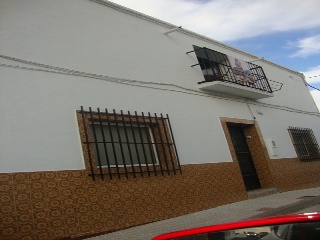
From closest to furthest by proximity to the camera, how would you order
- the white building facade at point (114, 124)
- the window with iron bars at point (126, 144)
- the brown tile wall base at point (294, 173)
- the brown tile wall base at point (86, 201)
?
1. the brown tile wall base at point (86, 201)
2. the white building facade at point (114, 124)
3. the window with iron bars at point (126, 144)
4. the brown tile wall base at point (294, 173)

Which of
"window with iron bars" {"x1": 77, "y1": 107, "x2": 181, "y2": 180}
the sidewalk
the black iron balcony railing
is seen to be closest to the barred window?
"window with iron bars" {"x1": 77, "y1": 107, "x2": 181, "y2": 180}

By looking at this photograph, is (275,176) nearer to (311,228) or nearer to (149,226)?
(149,226)

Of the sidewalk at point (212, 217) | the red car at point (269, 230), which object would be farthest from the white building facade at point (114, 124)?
the red car at point (269, 230)

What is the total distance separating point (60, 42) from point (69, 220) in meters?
3.34

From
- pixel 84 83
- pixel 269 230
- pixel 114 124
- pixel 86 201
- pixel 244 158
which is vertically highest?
pixel 84 83

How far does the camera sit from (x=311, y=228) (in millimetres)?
1400

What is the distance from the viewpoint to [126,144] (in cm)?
637

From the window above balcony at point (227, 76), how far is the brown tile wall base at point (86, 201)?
9.13ft

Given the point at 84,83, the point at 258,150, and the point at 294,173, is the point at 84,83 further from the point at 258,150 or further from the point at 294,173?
the point at 294,173

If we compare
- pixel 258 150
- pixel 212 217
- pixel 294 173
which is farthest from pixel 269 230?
pixel 294 173

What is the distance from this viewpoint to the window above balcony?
29.6ft

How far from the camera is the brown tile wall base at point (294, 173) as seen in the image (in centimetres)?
995

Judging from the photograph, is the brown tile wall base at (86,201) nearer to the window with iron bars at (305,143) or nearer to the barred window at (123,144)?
the barred window at (123,144)

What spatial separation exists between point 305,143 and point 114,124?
365 inches
